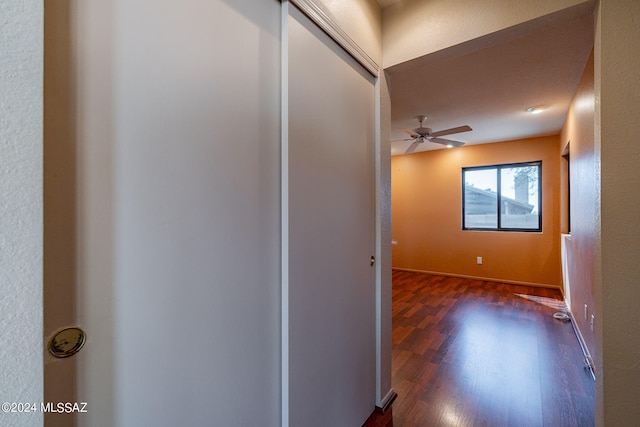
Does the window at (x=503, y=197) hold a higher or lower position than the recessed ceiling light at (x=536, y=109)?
lower

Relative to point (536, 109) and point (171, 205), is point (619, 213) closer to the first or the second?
point (171, 205)

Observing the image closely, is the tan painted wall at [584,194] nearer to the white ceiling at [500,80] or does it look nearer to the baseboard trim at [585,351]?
the baseboard trim at [585,351]

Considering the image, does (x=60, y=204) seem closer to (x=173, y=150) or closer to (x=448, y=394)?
(x=173, y=150)

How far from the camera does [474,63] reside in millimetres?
2303

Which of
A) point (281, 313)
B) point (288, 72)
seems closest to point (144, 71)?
point (288, 72)

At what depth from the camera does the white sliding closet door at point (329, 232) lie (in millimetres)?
1242

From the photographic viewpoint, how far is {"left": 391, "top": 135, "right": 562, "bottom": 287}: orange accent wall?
4.49 meters

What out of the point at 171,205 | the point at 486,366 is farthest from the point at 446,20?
the point at 486,366

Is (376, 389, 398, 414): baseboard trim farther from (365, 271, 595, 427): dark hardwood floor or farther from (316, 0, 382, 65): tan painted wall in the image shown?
(316, 0, 382, 65): tan painted wall

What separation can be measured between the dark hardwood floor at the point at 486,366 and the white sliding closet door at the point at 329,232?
49cm

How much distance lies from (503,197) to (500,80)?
299cm
